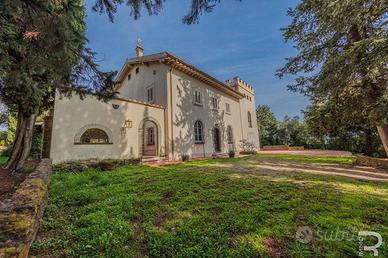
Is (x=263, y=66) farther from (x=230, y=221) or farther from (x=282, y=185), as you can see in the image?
(x=230, y=221)

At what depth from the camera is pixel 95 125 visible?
31.0ft

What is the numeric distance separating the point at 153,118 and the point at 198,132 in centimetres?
421

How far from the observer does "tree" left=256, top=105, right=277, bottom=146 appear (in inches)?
1309

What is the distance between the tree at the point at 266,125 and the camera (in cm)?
3325

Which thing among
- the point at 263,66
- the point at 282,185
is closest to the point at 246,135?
the point at 263,66

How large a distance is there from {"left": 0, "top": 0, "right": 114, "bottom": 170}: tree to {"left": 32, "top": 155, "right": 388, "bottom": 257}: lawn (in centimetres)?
291

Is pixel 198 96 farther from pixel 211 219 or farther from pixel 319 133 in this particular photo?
pixel 211 219

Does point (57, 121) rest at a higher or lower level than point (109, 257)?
higher

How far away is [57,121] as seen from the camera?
8469mm

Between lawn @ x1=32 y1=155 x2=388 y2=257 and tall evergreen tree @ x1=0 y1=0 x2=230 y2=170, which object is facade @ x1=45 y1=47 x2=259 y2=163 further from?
lawn @ x1=32 y1=155 x2=388 y2=257

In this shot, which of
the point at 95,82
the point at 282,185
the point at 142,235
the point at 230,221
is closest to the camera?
the point at 142,235

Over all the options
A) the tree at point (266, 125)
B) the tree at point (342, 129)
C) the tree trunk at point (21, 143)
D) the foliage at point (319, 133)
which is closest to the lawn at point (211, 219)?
the tree trunk at point (21, 143)

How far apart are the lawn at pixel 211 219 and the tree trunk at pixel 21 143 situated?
80.8 inches

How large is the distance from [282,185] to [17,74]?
263 inches
